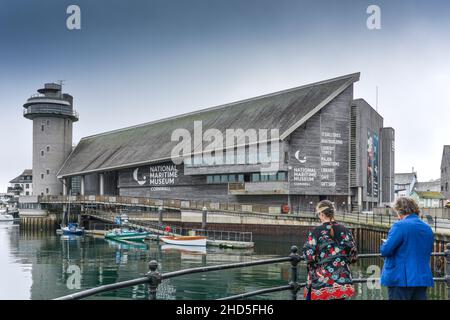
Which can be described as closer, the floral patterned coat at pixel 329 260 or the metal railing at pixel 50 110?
the floral patterned coat at pixel 329 260

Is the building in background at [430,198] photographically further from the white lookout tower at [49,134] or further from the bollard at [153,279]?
the bollard at [153,279]

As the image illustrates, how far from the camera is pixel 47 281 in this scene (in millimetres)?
25594

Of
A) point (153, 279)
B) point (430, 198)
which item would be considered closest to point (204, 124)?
point (430, 198)

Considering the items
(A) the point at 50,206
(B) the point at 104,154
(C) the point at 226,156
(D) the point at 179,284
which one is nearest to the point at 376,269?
(D) the point at 179,284

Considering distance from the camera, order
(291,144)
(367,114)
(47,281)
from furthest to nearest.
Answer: (367,114), (291,144), (47,281)

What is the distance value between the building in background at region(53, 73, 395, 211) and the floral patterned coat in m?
41.7

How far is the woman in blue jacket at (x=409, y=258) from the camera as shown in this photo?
5344 millimetres

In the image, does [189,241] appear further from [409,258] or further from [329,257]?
[409,258]

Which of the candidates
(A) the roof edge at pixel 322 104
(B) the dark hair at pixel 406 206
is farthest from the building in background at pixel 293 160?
(B) the dark hair at pixel 406 206

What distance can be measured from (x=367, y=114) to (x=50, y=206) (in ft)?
157

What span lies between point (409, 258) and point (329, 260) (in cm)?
90

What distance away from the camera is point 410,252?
5344 mm

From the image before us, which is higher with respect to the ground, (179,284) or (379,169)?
(379,169)
